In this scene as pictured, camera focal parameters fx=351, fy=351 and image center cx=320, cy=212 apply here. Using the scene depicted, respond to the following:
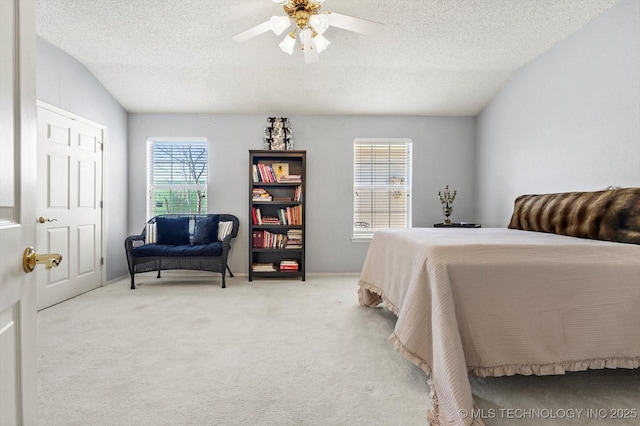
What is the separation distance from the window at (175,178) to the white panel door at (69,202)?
2.52 feet

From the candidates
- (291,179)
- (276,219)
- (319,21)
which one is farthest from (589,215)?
(276,219)

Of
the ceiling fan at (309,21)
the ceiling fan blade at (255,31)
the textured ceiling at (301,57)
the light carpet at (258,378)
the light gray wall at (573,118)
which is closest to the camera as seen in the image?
the light carpet at (258,378)

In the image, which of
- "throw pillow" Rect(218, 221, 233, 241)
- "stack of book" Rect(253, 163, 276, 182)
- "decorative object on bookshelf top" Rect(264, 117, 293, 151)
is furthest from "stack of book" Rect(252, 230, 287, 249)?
"decorative object on bookshelf top" Rect(264, 117, 293, 151)

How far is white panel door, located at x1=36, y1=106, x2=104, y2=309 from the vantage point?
3.40 metres

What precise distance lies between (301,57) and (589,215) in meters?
3.13

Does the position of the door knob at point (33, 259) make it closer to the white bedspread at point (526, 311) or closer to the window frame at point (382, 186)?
the white bedspread at point (526, 311)

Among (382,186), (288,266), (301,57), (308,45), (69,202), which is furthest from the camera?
(382,186)

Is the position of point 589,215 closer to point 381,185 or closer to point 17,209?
point 381,185

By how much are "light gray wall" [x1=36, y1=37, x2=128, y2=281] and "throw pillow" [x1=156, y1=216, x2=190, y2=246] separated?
63cm

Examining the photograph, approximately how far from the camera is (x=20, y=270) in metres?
0.76

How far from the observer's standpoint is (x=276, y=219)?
479 cm

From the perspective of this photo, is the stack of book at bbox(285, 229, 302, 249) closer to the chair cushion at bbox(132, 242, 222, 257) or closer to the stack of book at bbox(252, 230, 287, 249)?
the stack of book at bbox(252, 230, 287, 249)

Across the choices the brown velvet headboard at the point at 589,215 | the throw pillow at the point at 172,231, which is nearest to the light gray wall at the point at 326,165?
the throw pillow at the point at 172,231

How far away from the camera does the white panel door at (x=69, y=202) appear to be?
3404mm
